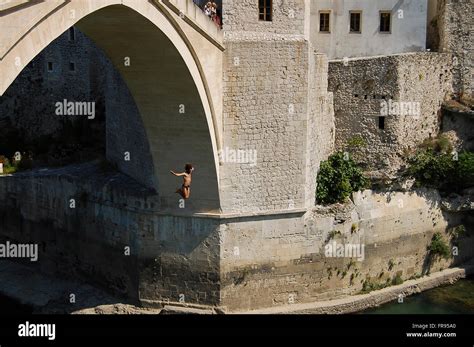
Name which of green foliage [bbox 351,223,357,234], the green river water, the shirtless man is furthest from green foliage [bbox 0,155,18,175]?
the green river water

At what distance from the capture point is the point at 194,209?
814 inches

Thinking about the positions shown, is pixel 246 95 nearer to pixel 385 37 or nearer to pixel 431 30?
pixel 385 37

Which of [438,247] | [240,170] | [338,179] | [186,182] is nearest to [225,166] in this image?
[240,170]

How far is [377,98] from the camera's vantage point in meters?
23.6

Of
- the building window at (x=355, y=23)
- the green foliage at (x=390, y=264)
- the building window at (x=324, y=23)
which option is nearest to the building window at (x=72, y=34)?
the building window at (x=324, y=23)

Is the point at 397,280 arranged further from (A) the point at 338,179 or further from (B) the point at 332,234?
(A) the point at 338,179

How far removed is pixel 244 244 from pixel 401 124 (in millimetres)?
6140

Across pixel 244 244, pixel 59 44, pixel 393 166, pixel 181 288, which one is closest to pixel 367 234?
pixel 393 166

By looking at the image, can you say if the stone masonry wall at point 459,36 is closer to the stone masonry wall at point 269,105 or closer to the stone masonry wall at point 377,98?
the stone masonry wall at point 377,98

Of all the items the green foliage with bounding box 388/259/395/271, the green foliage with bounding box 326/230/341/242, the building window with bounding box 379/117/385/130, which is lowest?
the green foliage with bounding box 388/259/395/271

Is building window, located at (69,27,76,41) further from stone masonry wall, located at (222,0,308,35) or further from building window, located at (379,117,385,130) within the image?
building window, located at (379,117,385,130)

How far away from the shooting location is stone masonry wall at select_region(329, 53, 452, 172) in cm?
2341

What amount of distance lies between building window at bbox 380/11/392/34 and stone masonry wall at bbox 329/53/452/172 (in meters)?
1.13

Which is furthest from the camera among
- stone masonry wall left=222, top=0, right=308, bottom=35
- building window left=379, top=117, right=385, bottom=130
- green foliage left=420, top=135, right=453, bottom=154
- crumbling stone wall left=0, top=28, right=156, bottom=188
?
crumbling stone wall left=0, top=28, right=156, bottom=188
